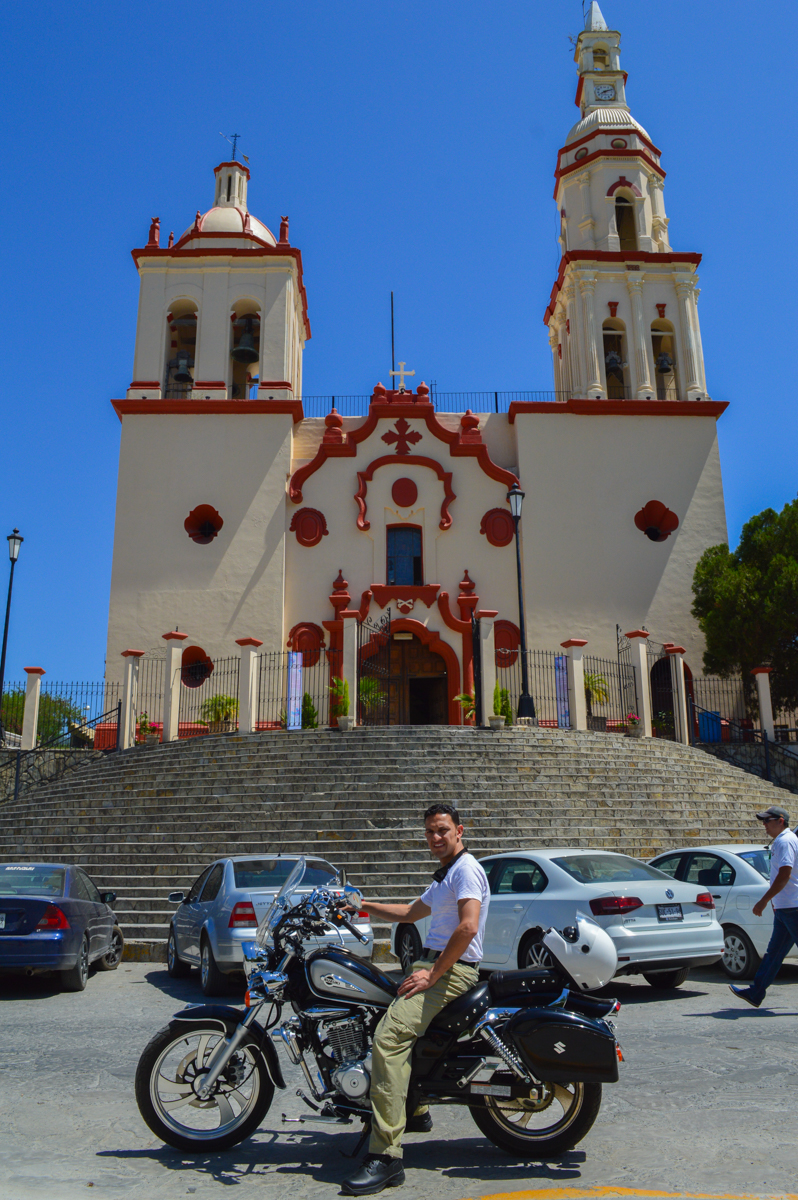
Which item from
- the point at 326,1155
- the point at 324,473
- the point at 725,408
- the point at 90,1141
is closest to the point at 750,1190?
the point at 326,1155

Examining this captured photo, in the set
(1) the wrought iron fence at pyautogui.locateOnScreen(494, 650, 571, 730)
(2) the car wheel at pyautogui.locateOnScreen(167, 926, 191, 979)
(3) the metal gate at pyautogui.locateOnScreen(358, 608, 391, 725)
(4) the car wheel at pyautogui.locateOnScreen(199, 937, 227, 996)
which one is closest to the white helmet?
(4) the car wheel at pyautogui.locateOnScreen(199, 937, 227, 996)

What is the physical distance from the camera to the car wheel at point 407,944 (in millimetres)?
9492

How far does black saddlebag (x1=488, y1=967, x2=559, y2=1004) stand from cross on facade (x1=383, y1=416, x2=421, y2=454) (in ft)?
79.6

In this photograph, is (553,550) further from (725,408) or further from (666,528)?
(725,408)

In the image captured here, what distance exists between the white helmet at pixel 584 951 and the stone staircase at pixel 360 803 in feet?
15.5

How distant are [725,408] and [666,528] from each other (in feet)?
13.2

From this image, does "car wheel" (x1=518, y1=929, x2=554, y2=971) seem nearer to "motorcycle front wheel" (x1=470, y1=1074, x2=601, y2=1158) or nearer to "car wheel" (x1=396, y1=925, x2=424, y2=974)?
"car wheel" (x1=396, y1=925, x2=424, y2=974)

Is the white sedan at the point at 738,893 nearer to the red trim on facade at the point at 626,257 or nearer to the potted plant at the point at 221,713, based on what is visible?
the potted plant at the point at 221,713

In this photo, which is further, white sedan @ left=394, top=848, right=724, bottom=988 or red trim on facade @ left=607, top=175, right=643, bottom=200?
red trim on facade @ left=607, top=175, right=643, bottom=200

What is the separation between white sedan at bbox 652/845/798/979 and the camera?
9.77 meters

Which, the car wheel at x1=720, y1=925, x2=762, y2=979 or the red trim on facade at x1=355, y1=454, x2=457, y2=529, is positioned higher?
the red trim on facade at x1=355, y1=454, x2=457, y2=529

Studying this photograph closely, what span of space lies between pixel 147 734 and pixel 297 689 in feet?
11.8

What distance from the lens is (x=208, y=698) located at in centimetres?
2519

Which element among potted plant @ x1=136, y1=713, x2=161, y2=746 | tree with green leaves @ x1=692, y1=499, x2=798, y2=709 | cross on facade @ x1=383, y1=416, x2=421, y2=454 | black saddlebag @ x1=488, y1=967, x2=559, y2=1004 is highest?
cross on facade @ x1=383, y1=416, x2=421, y2=454
